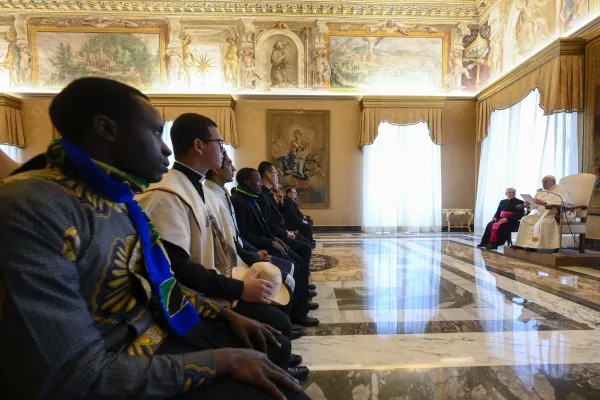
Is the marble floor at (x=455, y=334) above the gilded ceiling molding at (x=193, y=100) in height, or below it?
below

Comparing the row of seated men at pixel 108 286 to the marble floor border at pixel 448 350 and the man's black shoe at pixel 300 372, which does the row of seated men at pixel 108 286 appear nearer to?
the man's black shoe at pixel 300 372

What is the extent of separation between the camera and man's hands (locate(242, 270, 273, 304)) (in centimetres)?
134

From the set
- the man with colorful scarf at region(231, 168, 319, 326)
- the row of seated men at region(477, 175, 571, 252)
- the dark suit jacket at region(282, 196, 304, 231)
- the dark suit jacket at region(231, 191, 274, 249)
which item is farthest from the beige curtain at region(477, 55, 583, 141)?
the dark suit jacket at region(231, 191, 274, 249)

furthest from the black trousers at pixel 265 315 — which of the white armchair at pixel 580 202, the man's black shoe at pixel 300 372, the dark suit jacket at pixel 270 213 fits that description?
the white armchair at pixel 580 202

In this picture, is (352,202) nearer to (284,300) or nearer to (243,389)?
(284,300)

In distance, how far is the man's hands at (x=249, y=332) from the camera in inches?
42.9

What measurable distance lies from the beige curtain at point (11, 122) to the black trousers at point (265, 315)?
34.8ft

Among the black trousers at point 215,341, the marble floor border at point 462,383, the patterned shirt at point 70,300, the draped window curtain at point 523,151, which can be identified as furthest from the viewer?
the draped window curtain at point 523,151

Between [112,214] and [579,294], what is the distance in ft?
13.4

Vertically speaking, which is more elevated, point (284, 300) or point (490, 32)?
point (490, 32)

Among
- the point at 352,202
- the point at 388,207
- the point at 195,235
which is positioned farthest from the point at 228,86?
the point at 195,235

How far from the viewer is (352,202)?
9.45 metres

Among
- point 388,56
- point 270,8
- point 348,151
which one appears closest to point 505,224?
point 348,151

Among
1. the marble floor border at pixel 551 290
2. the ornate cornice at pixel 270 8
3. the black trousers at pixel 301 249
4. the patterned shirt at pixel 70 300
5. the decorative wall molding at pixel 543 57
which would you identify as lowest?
the marble floor border at pixel 551 290
